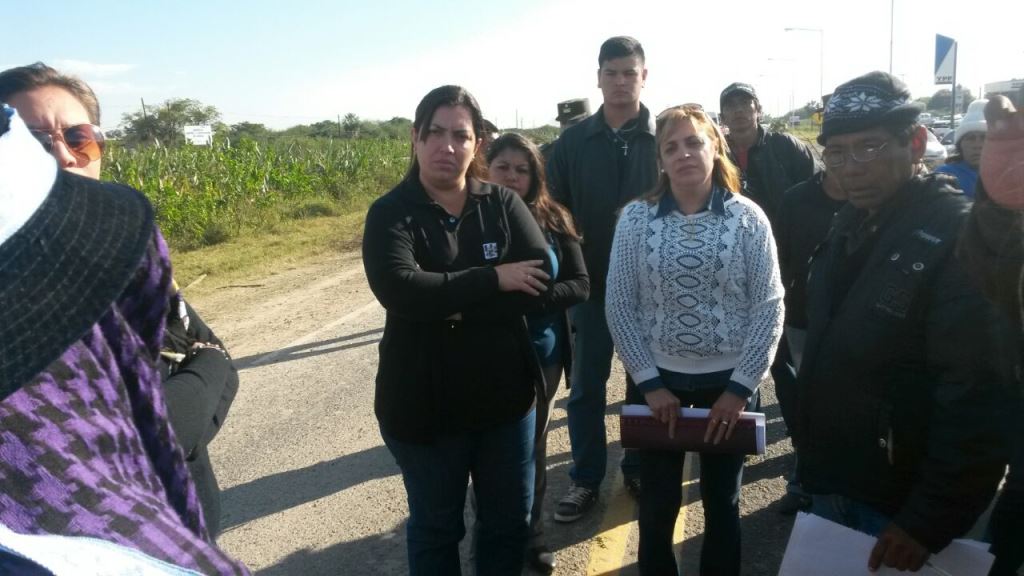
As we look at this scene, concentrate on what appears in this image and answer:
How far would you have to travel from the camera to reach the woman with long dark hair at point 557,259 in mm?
3154

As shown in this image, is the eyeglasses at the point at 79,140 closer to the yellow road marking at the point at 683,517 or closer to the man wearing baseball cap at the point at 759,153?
the yellow road marking at the point at 683,517

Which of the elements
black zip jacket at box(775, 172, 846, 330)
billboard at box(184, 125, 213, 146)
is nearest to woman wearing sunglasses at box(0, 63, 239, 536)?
black zip jacket at box(775, 172, 846, 330)

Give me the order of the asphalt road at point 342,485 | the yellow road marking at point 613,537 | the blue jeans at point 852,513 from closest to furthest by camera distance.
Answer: the blue jeans at point 852,513
the yellow road marking at point 613,537
the asphalt road at point 342,485

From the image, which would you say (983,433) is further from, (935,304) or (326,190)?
(326,190)

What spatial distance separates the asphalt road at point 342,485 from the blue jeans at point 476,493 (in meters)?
0.72

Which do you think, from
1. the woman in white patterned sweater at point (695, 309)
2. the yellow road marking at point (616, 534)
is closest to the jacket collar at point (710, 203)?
the woman in white patterned sweater at point (695, 309)

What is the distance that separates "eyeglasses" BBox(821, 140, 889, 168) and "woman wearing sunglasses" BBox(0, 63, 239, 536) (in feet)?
6.05

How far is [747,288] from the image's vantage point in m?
2.71

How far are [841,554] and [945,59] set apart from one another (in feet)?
51.0

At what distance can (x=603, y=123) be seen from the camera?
3.90 m

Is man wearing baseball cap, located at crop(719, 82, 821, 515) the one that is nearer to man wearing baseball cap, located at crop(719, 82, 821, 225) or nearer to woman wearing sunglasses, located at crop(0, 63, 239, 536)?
man wearing baseball cap, located at crop(719, 82, 821, 225)

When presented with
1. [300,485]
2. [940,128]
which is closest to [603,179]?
[300,485]

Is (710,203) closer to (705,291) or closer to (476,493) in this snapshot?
(705,291)

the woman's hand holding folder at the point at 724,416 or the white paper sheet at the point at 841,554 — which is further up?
the woman's hand holding folder at the point at 724,416
